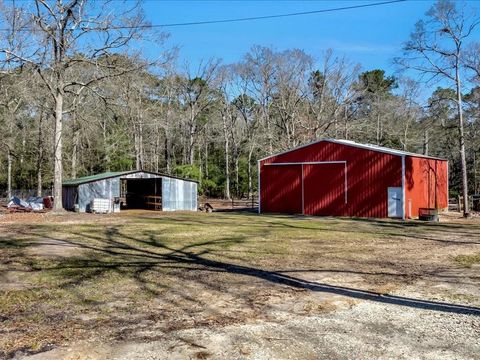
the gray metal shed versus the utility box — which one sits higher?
the gray metal shed

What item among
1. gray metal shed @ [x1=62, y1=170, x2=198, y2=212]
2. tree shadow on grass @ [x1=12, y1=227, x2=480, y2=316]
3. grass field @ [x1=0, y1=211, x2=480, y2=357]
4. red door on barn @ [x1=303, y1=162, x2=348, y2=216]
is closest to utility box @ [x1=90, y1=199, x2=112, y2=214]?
gray metal shed @ [x1=62, y1=170, x2=198, y2=212]

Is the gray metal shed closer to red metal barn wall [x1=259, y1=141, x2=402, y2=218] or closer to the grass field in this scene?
red metal barn wall [x1=259, y1=141, x2=402, y2=218]

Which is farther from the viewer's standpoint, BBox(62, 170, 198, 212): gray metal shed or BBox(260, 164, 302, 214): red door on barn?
BBox(62, 170, 198, 212): gray metal shed

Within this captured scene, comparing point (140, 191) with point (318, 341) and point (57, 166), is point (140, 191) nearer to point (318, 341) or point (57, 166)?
point (57, 166)

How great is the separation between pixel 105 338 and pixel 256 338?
161 cm

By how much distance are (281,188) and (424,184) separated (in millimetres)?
7659

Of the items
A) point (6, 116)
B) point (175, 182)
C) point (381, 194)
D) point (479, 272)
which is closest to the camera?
point (479, 272)

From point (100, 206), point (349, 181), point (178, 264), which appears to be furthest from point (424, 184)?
point (178, 264)

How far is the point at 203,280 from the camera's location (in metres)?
8.27

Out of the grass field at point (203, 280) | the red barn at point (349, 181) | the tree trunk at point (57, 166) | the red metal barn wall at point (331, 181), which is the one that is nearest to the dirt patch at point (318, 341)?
the grass field at point (203, 280)

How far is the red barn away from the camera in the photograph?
2338 centimetres

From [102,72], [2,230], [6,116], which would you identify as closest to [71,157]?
[6,116]

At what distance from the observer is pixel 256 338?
512cm

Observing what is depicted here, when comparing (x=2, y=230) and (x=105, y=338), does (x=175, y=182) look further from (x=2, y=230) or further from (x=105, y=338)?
(x=105, y=338)
